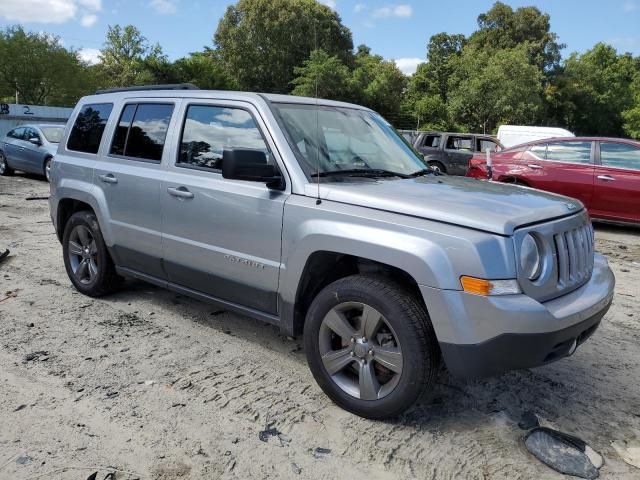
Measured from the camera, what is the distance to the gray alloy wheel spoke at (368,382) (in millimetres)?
3059

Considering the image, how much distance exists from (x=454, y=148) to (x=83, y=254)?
44.1ft

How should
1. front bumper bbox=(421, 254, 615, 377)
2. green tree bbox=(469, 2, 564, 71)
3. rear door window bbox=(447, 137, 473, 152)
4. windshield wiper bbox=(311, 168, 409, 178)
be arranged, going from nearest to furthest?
front bumper bbox=(421, 254, 615, 377), windshield wiper bbox=(311, 168, 409, 178), rear door window bbox=(447, 137, 473, 152), green tree bbox=(469, 2, 564, 71)

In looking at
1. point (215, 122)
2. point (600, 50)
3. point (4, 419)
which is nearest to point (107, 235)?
point (215, 122)

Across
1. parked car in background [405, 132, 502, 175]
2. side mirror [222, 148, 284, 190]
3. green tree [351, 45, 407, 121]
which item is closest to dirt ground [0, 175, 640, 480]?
side mirror [222, 148, 284, 190]

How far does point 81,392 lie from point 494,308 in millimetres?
2496

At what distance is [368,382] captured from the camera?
3.07 m

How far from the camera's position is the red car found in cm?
885

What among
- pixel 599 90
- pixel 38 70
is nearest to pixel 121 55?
pixel 38 70

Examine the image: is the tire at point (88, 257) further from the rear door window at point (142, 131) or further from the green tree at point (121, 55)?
the green tree at point (121, 55)

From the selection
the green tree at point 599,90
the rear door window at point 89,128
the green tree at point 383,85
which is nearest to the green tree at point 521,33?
the green tree at point 599,90

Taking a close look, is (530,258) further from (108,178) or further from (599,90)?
(599,90)

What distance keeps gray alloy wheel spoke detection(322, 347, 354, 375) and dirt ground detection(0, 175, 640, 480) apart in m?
0.26

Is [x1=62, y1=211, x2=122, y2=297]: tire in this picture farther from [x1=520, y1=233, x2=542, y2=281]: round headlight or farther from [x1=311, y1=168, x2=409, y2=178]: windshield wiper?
[x1=520, y1=233, x2=542, y2=281]: round headlight

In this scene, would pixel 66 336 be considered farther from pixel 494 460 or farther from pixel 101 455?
pixel 494 460
